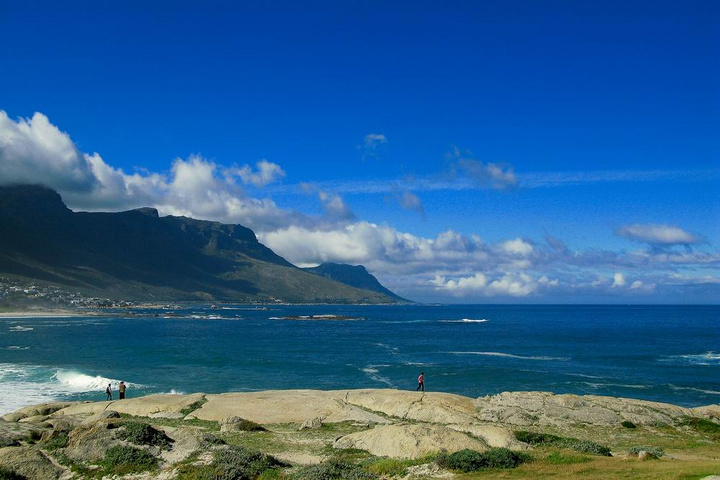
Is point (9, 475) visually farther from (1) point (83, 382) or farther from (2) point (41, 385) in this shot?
(1) point (83, 382)

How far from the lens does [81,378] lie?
65.1 metres

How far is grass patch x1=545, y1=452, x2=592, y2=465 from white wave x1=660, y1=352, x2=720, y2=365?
251 ft

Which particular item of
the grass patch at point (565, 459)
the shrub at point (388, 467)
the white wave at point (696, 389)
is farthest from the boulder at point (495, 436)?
the white wave at point (696, 389)

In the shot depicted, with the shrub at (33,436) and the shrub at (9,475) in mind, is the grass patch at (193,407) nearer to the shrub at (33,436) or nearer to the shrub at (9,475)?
the shrub at (33,436)

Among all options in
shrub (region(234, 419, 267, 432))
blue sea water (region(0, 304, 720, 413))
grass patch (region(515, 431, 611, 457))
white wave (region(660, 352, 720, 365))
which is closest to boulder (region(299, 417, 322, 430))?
shrub (region(234, 419, 267, 432))

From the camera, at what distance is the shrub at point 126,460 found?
21.6m

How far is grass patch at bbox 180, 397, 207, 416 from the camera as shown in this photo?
38.2 metres

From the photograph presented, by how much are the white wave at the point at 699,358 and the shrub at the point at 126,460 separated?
294 ft

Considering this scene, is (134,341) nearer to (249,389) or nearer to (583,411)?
(249,389)

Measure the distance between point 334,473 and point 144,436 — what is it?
9.62 meters

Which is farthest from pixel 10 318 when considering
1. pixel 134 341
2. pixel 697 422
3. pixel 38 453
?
pixel 697 422

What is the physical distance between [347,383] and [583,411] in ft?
107

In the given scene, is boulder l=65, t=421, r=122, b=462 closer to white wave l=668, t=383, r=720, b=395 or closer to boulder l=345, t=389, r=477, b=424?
boulder l=345, t=389, r=477, b=424

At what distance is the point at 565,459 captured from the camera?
894 inches
